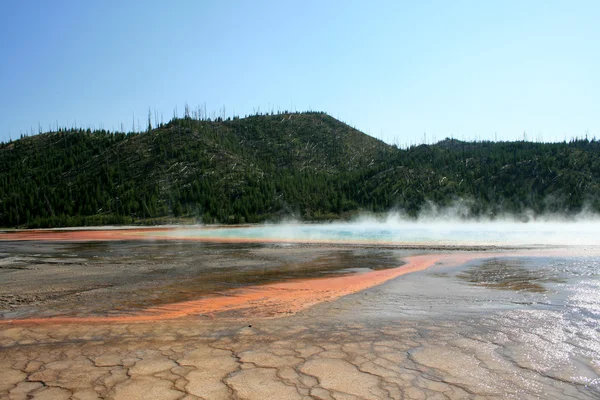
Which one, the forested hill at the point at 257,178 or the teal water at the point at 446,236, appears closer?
the teal water at the point at 446,236

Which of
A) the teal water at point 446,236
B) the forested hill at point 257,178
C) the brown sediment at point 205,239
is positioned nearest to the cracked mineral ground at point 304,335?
the brown sediment at point 205,239

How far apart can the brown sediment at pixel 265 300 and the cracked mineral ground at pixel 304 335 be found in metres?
0.05

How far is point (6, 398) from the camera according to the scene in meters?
4.95

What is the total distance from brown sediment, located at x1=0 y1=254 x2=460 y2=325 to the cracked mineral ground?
0.16ft

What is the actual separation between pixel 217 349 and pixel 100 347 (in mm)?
1900

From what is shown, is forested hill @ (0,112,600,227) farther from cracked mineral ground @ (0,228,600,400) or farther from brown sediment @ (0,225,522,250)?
cracked mineral ground @ (0,228,600,400)

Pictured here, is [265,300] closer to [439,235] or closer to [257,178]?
[439,235]

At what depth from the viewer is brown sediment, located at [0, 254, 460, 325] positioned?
8906 millimetres

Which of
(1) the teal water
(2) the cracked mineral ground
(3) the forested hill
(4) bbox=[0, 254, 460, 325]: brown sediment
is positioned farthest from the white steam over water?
(4) bbox=[0, 254, 460, 325]: brown sediment

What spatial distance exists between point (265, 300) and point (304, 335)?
339cm

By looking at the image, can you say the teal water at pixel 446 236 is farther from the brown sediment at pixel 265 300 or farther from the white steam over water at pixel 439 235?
the brown sediment at pixel 265 300

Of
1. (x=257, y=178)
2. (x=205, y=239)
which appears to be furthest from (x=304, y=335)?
(x=257, y=178)

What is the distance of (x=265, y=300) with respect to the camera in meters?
10.6

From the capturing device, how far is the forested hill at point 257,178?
72.1 meters
